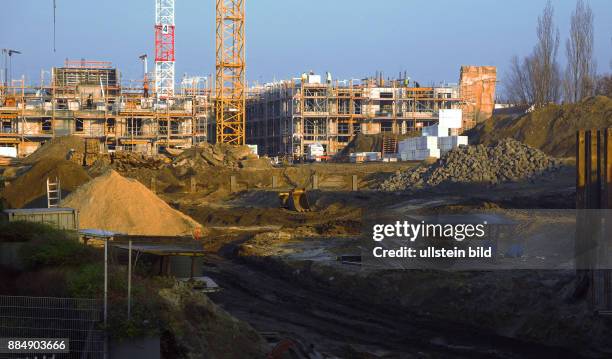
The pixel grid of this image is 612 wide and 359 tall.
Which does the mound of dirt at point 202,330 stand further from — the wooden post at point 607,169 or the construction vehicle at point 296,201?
the construction vehicle at point 296,201

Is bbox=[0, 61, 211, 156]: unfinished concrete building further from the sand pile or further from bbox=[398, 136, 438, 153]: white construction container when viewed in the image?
the sand pile

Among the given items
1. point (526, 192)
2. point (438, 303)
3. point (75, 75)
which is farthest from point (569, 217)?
point (75, 75)

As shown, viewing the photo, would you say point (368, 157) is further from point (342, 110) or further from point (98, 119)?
point (98, 119)

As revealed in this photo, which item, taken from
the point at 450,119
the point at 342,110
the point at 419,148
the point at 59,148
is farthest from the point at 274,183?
the point at 342,110

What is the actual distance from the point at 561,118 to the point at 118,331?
2565 inches

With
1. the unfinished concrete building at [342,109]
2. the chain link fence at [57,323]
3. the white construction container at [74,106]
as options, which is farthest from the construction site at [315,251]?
the unfinished concrete building at [342,109]

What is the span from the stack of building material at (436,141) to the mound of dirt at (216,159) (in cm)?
1319

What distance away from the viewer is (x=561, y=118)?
73938mm

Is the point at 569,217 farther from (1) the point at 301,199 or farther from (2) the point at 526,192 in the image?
(1) the point at 301,199

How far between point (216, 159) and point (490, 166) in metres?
28.2

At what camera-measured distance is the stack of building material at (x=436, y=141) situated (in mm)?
74062

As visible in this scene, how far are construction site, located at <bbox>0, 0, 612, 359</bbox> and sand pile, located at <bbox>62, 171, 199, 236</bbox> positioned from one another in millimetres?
80

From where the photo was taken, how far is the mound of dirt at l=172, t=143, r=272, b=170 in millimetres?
68875

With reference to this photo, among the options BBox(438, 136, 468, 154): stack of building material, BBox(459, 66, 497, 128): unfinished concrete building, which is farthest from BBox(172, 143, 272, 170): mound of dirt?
BBox(459, 66, 497, 128): unfinished concrete building
